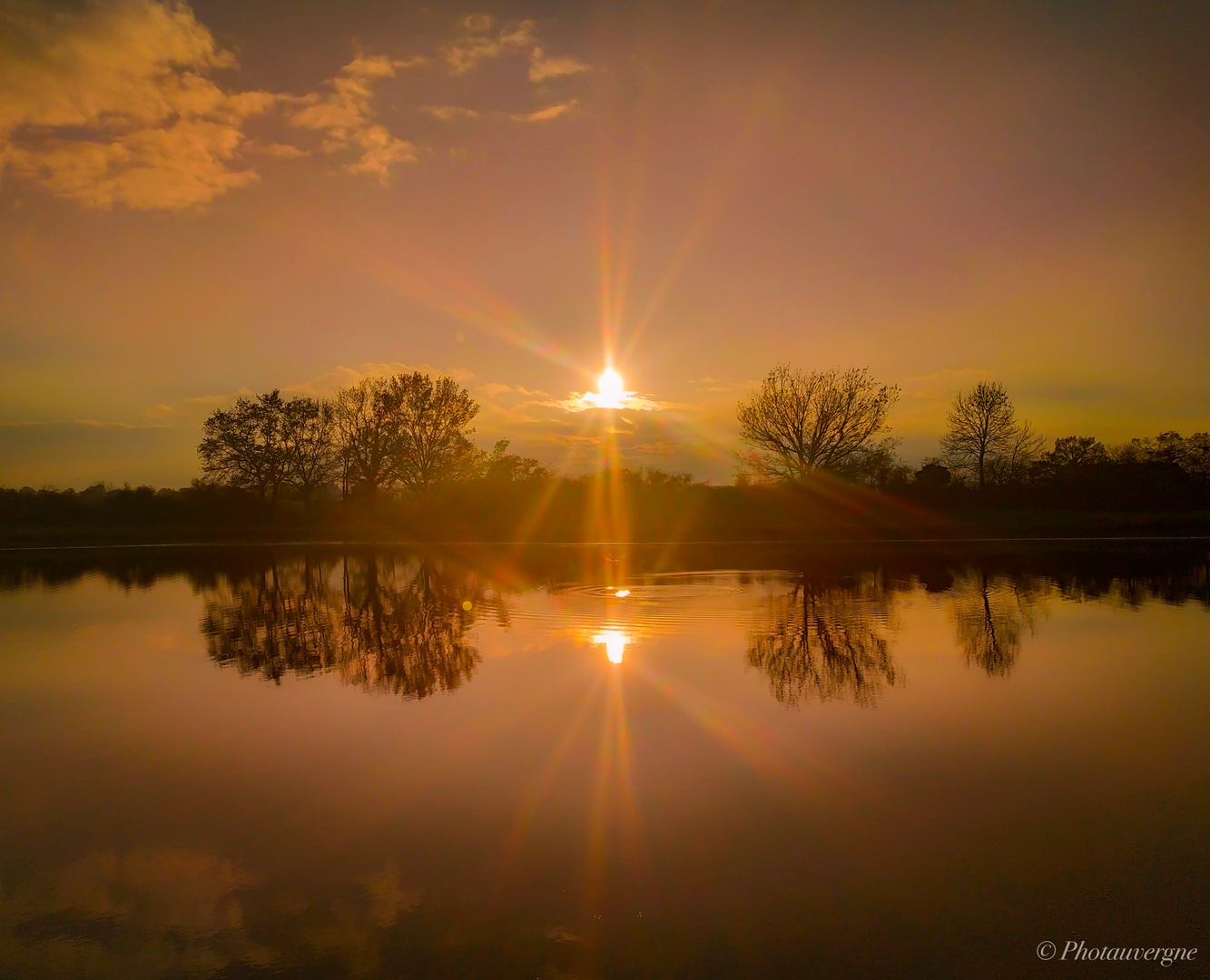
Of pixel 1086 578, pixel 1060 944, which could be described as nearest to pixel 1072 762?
pixel 1060 944

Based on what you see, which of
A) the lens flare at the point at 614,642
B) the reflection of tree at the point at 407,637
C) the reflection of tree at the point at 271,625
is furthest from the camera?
the reflection of tree at the point at 271,625

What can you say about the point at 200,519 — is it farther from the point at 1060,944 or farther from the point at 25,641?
the point at 1060,944

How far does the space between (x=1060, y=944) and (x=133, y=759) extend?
7.50 m

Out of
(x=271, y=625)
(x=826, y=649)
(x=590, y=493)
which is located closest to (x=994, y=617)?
(x=826, y=649)

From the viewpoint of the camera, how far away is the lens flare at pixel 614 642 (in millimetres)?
11438

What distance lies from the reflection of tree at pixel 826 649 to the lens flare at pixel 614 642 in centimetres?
189

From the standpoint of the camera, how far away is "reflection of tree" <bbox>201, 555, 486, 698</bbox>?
10938 millimetres

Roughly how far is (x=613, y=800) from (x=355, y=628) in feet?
32.4

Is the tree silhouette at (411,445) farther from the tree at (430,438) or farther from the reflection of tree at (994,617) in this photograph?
the reflection of tree at (994,617)

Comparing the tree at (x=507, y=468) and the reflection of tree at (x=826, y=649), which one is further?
the tree at (x=507, y=468)

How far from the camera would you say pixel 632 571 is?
83.7ft

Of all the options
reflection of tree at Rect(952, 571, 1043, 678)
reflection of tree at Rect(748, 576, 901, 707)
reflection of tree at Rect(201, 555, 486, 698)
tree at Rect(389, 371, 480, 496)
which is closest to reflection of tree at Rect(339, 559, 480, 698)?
reflection of tree at Rect(201, 555, 486, 698)

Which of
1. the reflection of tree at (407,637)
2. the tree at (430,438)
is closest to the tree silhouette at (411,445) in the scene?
the tree at (430,438)

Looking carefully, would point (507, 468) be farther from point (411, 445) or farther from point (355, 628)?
point (355, 628)
